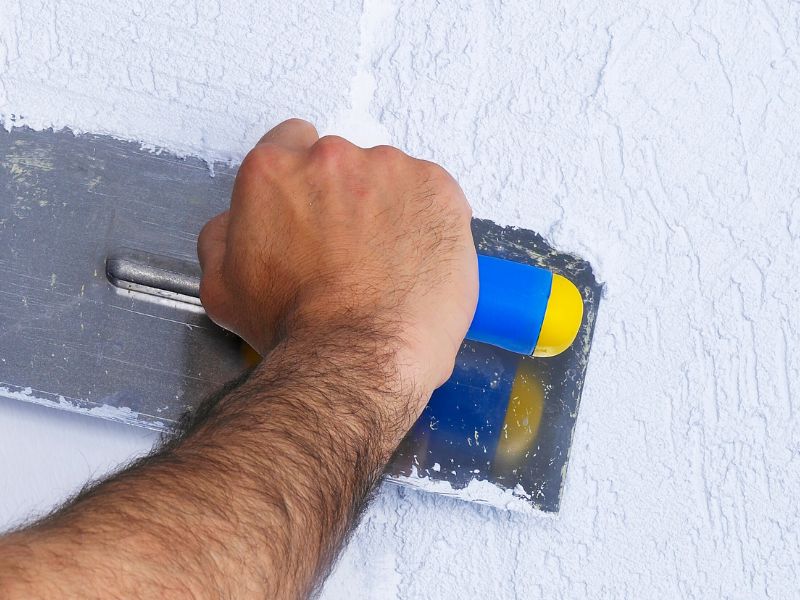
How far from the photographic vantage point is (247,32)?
788mm

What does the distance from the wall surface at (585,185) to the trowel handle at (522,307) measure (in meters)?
0.14

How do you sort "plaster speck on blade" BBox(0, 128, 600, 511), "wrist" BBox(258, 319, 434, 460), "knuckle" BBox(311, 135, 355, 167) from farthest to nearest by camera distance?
"plaster speck on blade" BBox(0, 128, 600, 511)
"knuckle" BBox(311, 135, 355, 167)
"wrist" BBox(258, 319, 434, 460)

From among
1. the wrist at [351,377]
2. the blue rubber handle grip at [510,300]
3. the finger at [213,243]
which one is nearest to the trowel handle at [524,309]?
the blue rubber handle grip at [510,300]

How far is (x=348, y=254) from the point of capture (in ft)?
1.94

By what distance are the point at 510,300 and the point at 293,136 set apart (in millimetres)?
228

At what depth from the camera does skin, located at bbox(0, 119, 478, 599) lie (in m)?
0.39

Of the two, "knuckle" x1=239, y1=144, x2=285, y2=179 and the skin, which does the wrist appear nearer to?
the skin

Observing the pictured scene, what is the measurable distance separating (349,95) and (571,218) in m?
0.26

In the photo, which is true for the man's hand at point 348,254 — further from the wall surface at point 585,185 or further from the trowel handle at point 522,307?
the wall surface at point 585,185

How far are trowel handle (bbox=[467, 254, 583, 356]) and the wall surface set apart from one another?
0.47 feet

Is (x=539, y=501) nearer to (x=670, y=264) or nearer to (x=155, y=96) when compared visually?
(x=670, y=264)

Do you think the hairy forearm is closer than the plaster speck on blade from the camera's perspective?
Yes

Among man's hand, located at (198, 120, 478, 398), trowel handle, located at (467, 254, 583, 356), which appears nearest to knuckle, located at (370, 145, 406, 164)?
man's hand, located at (198, 120, 478, 398)

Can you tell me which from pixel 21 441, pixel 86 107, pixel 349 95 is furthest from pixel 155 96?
pixel 21 441
